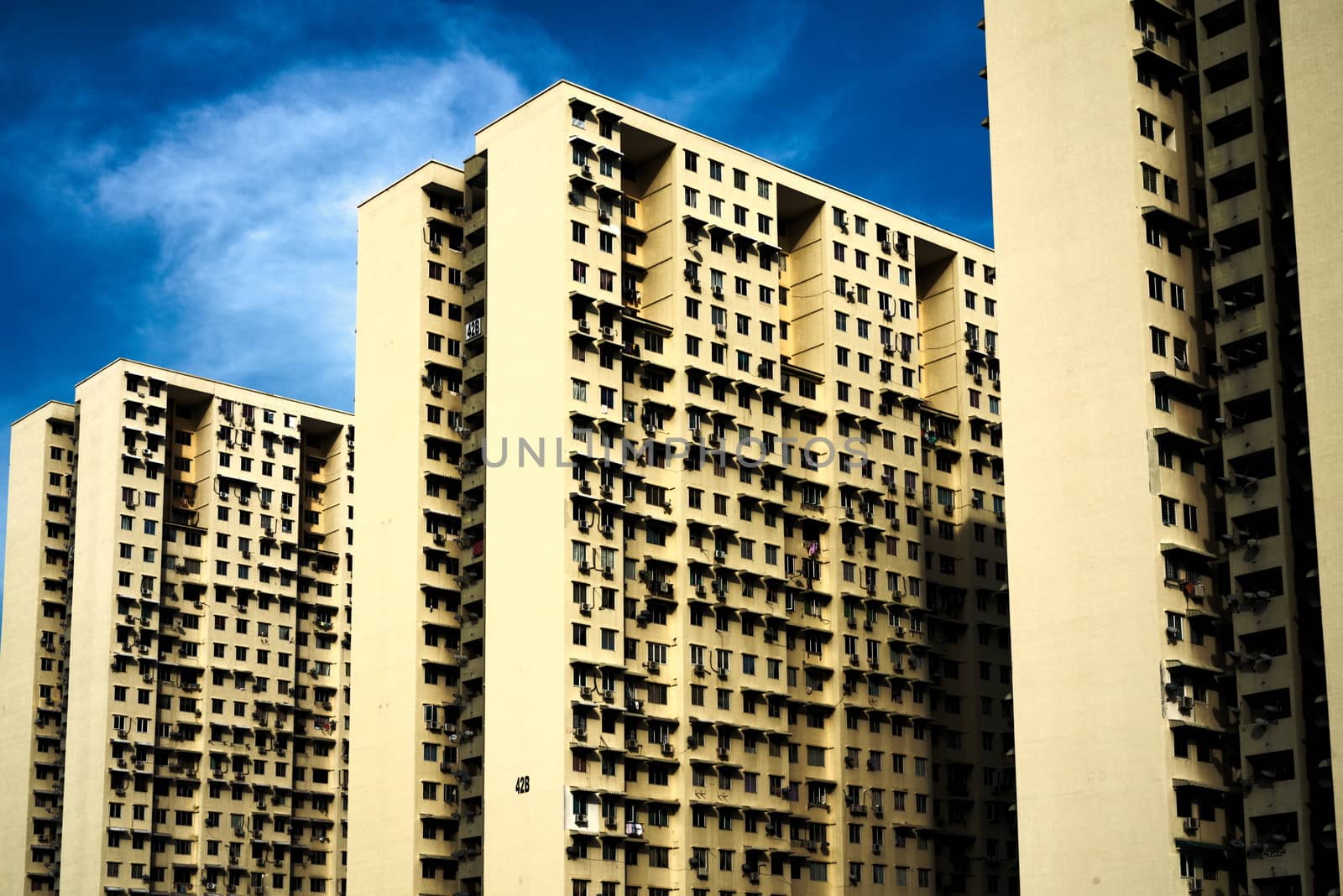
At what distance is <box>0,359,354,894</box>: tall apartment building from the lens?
104 m

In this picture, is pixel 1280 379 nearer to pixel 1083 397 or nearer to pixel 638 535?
pixel 1083 397

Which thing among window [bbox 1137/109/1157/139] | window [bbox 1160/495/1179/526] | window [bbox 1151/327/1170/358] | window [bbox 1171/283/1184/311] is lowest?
window [bbox 1160/495/1179/526]

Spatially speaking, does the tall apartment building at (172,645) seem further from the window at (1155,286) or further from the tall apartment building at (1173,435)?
the window at (1155,286)

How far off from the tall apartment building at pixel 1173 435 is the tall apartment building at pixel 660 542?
14423 millimetres

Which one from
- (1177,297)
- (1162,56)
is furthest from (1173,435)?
(1162,56)

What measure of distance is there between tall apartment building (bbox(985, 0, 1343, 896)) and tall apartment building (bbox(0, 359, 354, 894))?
59330mm

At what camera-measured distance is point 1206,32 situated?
64.1 metres

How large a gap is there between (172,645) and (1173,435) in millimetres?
65676

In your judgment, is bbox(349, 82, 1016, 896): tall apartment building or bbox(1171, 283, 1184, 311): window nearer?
bbox(1171, 283, 1184, 311): window

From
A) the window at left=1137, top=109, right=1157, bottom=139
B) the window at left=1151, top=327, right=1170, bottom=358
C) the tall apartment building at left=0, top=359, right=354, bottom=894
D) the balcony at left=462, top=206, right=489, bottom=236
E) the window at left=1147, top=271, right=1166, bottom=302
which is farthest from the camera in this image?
the tall apartment building at left=0, top=359, right=354, bottom=894

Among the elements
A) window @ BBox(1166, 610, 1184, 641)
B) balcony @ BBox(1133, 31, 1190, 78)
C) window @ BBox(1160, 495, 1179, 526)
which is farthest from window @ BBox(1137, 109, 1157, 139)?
window @ BBox(1166, 610, 1184, 641)

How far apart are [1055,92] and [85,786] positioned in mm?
66920

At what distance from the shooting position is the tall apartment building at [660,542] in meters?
76.8

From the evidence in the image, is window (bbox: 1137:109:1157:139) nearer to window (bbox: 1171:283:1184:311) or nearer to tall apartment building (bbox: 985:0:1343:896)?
tall apartment building (bbox: 985:0:1343:896)
